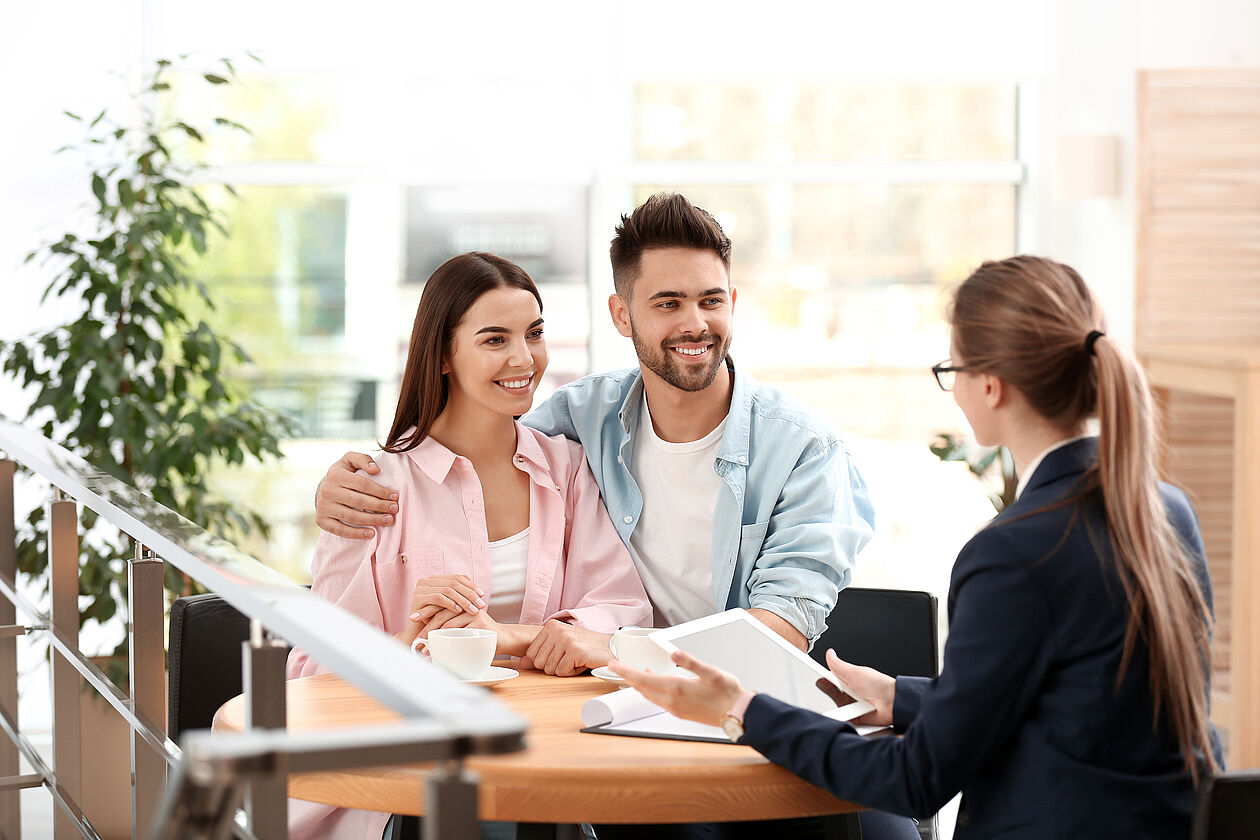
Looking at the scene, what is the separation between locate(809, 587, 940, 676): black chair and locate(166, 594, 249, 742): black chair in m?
1.03

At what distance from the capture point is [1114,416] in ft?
4.72

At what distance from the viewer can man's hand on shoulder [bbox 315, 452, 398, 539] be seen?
2.16 meters

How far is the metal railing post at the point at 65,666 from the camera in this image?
208 cm

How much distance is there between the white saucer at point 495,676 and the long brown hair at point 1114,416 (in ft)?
2.45

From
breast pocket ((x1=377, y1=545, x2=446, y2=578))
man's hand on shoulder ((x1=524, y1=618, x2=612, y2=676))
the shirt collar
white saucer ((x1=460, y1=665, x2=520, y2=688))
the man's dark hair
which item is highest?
the man's dark hair

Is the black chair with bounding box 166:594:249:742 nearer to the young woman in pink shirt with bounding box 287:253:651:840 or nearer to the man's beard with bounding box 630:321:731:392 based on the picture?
the young woman in pink shirt with bounding box 287:253:651:840

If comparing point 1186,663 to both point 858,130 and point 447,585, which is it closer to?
point 447,585

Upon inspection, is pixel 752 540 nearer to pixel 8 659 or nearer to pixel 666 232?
pixel 666 232

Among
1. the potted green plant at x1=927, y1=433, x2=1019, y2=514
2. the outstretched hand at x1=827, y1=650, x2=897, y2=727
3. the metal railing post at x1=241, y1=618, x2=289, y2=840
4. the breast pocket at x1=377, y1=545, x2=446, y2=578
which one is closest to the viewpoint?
the metal railing post at x1=241, y1=618, x2=289, y2=840

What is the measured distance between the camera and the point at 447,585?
195cm

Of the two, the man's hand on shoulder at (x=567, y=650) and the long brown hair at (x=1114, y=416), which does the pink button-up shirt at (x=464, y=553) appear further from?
the long brown hair at (x=1114, y=416)

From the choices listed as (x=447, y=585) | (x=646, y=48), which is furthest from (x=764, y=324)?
(x=447, y=585)

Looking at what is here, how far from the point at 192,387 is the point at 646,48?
6.40 feet

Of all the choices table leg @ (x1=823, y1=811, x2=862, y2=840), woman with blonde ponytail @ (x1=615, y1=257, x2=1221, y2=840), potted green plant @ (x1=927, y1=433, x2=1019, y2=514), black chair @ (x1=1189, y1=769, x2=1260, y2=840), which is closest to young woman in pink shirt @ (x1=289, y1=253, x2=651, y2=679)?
table leg @ (x1=823, y1=811, x2=862, y2=840)
